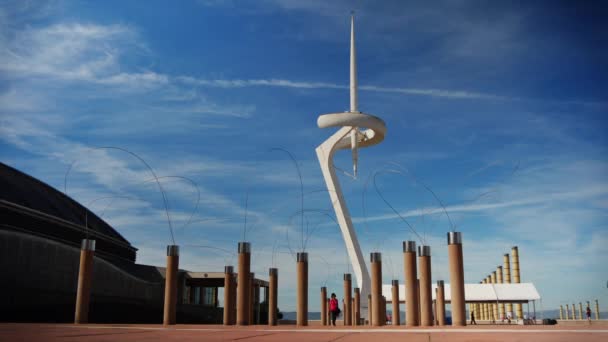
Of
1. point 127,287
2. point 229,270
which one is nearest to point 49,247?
point 127,287

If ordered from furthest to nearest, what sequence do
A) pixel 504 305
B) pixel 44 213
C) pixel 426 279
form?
1. pixel 504 305
2. pixel 44 213
3. pixel 426 279

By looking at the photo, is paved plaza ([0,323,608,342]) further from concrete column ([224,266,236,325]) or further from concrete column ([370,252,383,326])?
concrete column ([224,266,236,325])

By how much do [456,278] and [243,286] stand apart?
6532mm

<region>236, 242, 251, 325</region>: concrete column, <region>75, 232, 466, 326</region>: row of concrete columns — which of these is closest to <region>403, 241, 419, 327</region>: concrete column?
<region>75, 232, 466, 326</region>: row of concrete columns

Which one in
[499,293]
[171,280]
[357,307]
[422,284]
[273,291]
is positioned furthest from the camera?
[499,293]

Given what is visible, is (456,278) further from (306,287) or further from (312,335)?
(312,335)

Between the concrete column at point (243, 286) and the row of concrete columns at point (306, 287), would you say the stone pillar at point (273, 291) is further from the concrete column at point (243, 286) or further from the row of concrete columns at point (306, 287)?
the concrete column at point (243, 286)

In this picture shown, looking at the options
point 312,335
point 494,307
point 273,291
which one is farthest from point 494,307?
point 312,335

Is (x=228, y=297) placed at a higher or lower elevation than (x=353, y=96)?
lower

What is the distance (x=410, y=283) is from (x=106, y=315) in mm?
21469

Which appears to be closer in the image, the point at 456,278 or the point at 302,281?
the point at 456,278

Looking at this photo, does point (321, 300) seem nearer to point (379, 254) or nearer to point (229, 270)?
point (229, 270)

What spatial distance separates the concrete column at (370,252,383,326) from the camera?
17125 mm

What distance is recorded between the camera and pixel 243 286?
16797 mm
